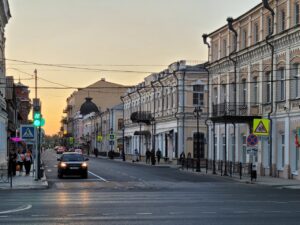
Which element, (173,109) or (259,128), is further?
(173,109)

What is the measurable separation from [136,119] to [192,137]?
14639mm

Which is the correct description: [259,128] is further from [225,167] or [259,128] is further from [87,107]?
[87,107]

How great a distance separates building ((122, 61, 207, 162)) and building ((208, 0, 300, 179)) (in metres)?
12.3

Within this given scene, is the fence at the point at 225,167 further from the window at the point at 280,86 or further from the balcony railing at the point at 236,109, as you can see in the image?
the window at the point at 280,86

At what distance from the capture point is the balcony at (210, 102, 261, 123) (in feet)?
138

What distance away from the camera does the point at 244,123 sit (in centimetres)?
4469

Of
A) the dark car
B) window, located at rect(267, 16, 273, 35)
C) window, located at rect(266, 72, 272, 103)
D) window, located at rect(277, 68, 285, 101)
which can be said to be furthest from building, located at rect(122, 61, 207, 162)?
the dark car

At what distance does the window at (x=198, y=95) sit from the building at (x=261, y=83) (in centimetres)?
1264

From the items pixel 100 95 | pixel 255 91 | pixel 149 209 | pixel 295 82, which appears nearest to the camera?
pixel 149 209

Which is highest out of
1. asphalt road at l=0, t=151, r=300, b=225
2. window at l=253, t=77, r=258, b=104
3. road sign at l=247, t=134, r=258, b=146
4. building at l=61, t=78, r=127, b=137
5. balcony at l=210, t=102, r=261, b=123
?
building at l=61, t=78, r=127, b=137

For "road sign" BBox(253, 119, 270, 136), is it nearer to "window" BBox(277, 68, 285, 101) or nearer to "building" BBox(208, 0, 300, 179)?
"building" BBox(208, 0, 300, 179)

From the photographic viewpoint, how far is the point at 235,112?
45.1 m

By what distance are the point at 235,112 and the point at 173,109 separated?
21404mm

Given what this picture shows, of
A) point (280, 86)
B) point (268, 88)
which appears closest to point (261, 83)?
point (268, 88)
